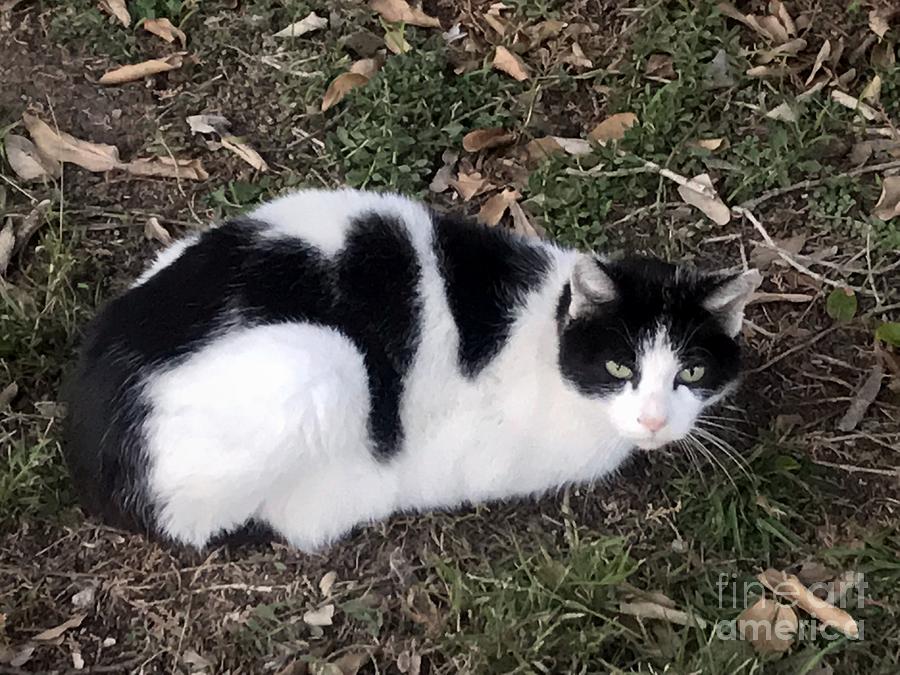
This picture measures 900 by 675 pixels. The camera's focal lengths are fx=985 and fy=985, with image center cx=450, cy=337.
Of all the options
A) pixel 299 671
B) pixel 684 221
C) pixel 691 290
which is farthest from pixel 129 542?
pixel 684 221

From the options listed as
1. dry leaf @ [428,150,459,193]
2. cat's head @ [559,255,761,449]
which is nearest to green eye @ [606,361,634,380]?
cat's head @ [559,255,761,449]

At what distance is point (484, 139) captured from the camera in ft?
8.59

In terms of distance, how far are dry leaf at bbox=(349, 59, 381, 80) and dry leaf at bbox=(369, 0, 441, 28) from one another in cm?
18

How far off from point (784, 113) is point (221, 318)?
5.41ft

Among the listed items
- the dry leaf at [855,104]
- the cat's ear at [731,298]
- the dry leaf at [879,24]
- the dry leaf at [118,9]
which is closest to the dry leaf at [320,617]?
the cat's ear at [731,298]

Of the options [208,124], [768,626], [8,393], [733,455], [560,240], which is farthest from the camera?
[208,124]

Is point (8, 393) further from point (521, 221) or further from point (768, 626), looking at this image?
point (768, 626)

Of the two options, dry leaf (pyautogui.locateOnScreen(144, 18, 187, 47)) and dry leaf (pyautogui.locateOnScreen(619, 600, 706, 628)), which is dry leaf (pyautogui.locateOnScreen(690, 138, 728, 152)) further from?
dry leaf (pyautogui.locateOnScreen(144, 18, 187, 47))

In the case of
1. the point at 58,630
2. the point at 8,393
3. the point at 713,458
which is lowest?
the point at 58,630

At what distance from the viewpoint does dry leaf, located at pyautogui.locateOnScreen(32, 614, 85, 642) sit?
2.01m

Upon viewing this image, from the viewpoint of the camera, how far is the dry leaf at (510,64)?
2.71m

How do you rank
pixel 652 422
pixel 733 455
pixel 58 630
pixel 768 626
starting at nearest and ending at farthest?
pixel 652 422 < pixel 768 626 < pixel 58 630 < pixel 733 455

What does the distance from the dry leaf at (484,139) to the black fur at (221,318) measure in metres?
0.73

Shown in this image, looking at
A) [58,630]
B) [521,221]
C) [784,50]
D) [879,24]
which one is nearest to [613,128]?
[521,221]
